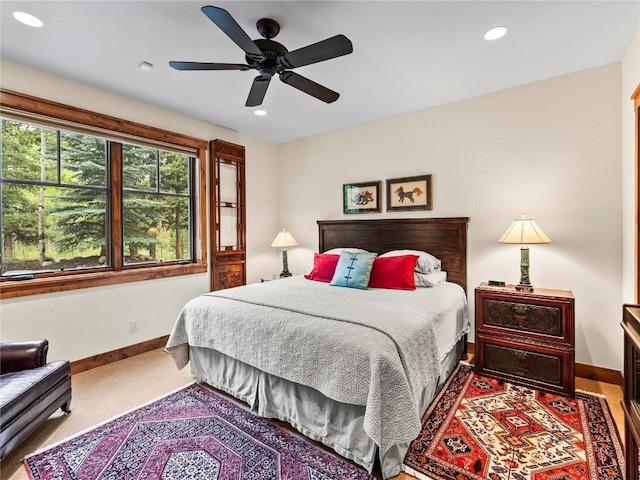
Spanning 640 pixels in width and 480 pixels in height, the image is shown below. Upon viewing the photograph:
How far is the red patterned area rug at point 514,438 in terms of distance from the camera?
5.50 feet

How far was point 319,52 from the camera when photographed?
6.11 ft

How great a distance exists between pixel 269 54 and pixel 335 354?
1.94 metres

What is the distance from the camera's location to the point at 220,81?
Answer: 2.89 meters

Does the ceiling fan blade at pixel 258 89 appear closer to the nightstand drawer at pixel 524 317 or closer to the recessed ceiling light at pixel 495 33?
the recessed ceiling light at pixel 495 33

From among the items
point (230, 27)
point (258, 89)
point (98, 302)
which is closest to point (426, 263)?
point (258, 89)

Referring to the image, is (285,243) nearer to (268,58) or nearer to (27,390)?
(268,58)

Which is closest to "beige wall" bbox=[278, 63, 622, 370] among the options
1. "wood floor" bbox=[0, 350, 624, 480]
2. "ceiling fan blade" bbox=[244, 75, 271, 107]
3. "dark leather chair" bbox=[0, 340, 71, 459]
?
"wood floor" bbox=[0, 350, 624, 480]

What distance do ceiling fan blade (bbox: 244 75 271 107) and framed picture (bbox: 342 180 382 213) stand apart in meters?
1.97

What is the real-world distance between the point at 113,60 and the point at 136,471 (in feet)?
9.64

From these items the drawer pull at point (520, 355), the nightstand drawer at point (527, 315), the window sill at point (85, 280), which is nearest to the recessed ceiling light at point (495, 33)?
the nightstand drawer at point (527, 315)

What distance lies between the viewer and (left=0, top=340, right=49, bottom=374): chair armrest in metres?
2.05

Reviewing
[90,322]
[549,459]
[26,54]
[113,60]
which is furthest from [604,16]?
[90,322]

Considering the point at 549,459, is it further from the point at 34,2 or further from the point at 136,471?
the point at 34,2

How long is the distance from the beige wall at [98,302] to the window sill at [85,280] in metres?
0.06
